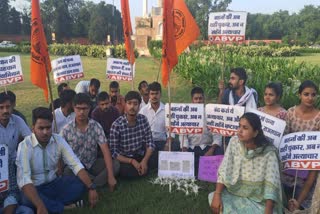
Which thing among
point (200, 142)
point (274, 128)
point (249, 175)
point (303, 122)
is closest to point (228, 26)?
point (200, 142)

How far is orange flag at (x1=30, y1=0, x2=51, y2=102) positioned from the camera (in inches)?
174

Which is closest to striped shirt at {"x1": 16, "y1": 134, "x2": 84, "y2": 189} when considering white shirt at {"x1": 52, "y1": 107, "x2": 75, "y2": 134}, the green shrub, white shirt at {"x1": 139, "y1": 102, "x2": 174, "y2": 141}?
white shirt at {"x1": 52, "y1": 107, "x2": 75, "y2": 134}

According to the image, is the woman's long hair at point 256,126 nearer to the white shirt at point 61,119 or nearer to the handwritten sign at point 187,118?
the handwritten sign at point 187,118

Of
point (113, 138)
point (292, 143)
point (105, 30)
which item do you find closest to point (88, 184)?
point (113, 138)

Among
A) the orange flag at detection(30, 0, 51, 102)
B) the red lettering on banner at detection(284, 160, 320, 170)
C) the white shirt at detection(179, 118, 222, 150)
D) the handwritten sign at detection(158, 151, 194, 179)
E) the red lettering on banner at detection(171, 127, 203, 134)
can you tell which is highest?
the orange flag at detection(30, 0, 51, 102)

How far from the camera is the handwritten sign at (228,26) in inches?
222

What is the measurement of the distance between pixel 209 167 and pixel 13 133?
231 centimetres

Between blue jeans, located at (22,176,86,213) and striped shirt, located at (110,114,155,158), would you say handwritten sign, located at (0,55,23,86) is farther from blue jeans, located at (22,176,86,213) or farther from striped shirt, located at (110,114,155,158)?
blue jeans, located at (22,176,86,213)

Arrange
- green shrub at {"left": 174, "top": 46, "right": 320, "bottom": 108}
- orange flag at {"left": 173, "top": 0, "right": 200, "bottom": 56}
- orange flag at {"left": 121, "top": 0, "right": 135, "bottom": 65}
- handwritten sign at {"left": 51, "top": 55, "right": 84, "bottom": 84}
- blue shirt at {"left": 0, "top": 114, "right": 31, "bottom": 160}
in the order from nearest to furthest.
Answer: blue shirt at {"left": 0, "top": 114, "right": 31, "bottom": 160}, orange flag at {"left": 173, "top": 0, "right": 200, "bottom": 56}, orange flag at {"left": 121, "top": 0, "right": 135, "bottom": 65}, handwritten sign at {"left": 51, "top": 55, "right": 84, "bottom": 84}, green shrub at {"left": 174, "top": 46, "right": 320, "bottom": 108}

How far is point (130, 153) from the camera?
461cm

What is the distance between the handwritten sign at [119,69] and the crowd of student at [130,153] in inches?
76.9

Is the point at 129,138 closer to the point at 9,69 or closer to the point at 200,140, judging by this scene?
the point at 200,140

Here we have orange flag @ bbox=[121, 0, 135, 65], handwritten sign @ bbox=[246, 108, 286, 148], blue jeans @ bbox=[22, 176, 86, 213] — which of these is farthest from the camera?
orange flag @ bbox=[121, 0, 135, 65]

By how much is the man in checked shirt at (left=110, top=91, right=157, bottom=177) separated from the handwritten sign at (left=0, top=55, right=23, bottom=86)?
2.34 meters
